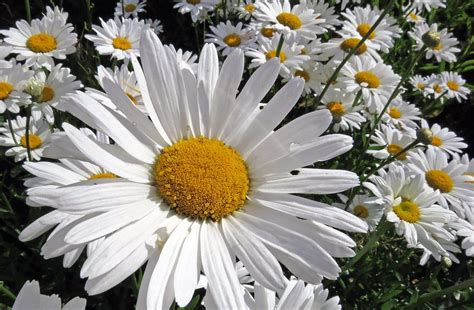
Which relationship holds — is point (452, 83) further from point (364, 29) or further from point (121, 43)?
point (121, 43)

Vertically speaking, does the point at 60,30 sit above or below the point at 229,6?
above

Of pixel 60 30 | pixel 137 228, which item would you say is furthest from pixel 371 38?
pixel 137 228

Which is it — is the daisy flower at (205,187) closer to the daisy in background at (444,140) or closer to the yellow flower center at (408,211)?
the yellow flower center at (408,211)

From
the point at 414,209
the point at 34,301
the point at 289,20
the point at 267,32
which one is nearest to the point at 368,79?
the point at 289,20

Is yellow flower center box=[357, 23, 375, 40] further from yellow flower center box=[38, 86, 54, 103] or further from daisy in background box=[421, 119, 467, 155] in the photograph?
yellow flower center box=[38, 86, 54, 103]

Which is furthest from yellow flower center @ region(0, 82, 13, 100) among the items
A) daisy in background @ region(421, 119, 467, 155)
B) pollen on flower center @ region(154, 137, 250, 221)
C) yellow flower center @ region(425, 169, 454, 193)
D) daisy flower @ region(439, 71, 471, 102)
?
daisy flower @ region(439, 71, 471, 102)

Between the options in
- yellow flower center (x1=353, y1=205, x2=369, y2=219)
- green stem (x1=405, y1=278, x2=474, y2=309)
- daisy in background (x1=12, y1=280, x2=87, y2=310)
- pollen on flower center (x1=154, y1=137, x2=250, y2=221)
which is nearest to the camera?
daisy in background (x1=12, y1=280, x2=87, y2=310)

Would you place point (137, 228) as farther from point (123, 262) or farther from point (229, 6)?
point (229, 6)

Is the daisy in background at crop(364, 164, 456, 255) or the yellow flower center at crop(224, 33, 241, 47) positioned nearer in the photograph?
the daisy in background at crop(364, 164, 456, 255)
